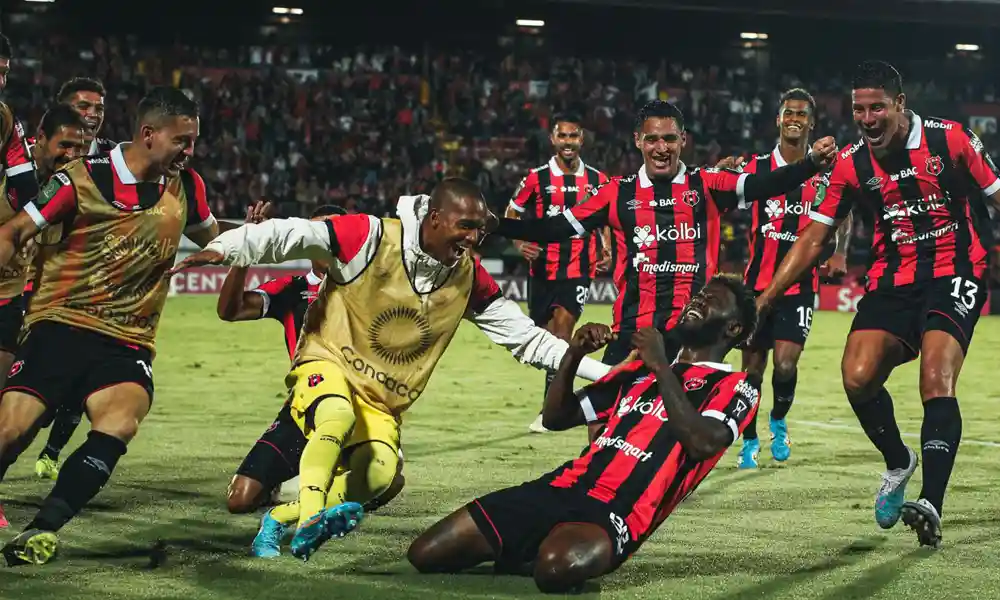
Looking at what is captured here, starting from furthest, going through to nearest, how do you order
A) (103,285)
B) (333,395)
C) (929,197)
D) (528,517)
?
1. (929,197)
2. (103,285)
3. (333,395)
4. (528,517)

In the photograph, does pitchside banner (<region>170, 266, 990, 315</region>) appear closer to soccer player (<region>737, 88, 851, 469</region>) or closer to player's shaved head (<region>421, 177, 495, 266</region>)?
soccer player (<region>737, 88, 851, 469</region>)

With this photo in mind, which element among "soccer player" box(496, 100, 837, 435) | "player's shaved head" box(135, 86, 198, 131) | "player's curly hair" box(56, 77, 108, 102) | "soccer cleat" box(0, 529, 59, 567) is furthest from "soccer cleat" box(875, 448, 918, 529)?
"player's curly hair" box(56, 77, 108, 102)

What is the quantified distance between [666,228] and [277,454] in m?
2.83

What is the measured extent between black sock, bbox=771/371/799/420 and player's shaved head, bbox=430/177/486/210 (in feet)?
14.0

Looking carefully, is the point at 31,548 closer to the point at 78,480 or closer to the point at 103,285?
the point at 78,480

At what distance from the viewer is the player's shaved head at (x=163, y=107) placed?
19.6 ft

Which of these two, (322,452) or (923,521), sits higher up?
(322,452)

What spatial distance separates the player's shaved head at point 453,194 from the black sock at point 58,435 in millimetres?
3374

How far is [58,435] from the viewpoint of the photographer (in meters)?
8.16

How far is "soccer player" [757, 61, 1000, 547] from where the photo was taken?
680 cm

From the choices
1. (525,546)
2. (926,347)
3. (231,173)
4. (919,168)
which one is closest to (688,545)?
(525,546)

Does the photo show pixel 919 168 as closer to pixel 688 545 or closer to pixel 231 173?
pixel 688 545

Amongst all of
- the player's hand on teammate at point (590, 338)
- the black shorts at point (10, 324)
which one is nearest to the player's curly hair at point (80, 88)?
the black shorts at point (10, 324)

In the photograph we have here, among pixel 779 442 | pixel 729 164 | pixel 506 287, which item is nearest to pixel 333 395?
pixel 729 164
